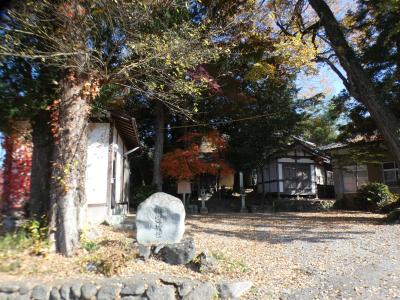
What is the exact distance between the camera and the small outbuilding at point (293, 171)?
25.8 metres

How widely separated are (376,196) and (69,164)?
56.7ft

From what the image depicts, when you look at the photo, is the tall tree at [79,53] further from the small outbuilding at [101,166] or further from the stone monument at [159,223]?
the small outbuilding at [101,166]

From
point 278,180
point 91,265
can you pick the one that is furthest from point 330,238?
point 278,180

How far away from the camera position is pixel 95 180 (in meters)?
12.9

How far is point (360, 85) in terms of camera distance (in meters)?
14.6

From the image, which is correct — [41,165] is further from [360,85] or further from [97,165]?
[360,85]

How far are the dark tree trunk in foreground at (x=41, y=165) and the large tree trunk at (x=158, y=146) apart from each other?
1211 centimetres

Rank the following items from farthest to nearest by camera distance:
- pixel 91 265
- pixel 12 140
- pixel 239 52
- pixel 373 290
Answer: pixel 239 52 < pixel 12 140 < pixel 91 265 < pixel 373 290

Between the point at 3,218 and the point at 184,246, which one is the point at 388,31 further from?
the point at 3,218

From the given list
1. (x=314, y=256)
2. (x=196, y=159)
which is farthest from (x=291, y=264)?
(x=196, y=159)

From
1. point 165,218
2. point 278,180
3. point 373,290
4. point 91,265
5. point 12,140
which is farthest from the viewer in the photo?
point 278,180

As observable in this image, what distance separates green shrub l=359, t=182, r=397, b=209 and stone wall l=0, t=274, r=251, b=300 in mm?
15686

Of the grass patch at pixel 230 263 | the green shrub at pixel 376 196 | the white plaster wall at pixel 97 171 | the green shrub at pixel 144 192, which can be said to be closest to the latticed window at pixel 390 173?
the green shrub at pixel 376 196

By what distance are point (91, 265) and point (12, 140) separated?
475cm
